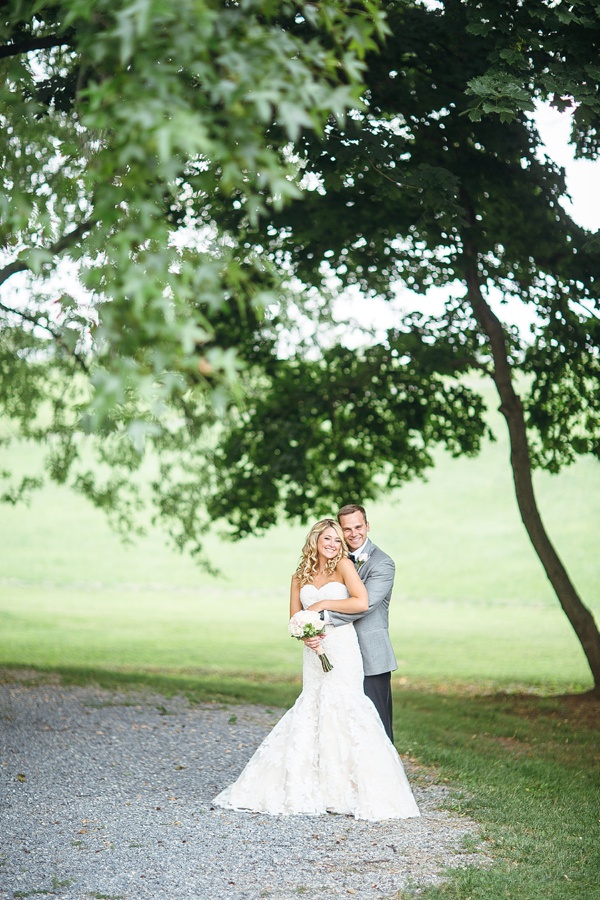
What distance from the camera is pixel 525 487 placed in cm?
1323

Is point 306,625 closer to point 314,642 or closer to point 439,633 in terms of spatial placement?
point 314,642

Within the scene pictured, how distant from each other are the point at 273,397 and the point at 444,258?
3.74m

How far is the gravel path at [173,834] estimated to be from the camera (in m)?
5.33

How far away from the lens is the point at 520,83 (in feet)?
24.2

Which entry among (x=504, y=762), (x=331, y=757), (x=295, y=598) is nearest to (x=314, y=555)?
(x=295, y=598)

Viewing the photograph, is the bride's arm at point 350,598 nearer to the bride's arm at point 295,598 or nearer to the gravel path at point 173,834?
the bride's arm at point 295,598

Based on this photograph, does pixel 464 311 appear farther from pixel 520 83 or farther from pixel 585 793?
pixel 585 793

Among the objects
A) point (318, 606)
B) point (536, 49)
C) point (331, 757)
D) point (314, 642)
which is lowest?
point (331, 757)

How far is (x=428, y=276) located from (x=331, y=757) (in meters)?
7.47

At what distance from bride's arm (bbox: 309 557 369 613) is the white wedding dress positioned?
84mm

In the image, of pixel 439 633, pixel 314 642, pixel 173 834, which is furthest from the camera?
pixel 439 633

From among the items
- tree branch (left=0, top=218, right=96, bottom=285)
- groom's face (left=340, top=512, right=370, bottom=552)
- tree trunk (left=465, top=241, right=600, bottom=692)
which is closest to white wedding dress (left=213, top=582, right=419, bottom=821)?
groom's face (left=340, top=512, right=370, bottom=552)

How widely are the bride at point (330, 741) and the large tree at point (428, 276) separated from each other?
12.9ft

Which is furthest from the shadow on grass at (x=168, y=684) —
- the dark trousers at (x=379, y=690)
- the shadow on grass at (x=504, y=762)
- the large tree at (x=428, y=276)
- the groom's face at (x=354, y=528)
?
the groom's face at (x=354, y=528)
